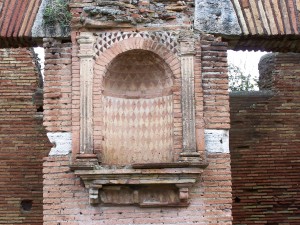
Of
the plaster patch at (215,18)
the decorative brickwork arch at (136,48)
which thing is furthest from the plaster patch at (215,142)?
the plaster patch at (215,18)

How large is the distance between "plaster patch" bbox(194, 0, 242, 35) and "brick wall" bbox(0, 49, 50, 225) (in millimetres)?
4461

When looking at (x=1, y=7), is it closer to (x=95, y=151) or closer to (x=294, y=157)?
(x=95, y=151)

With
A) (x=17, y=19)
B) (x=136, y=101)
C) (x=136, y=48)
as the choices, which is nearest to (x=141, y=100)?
(x=136, y=101)

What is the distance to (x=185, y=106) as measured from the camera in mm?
6410

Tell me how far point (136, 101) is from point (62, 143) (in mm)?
1001

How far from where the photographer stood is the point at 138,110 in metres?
6.82

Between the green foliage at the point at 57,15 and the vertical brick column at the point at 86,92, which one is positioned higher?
the green foliage at the point at 57,15

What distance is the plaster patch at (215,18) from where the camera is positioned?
667 centimetres

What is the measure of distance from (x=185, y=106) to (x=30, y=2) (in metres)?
2.09

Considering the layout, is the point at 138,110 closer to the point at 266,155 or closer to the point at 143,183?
the point at 143,183

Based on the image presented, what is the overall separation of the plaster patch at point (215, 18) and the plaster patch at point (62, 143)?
185cm

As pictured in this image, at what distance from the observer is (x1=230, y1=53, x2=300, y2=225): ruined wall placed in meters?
10.2

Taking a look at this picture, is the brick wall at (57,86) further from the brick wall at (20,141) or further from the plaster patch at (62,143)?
the brick wall at (20,141)

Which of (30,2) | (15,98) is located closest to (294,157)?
(15,98)
